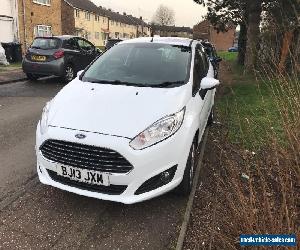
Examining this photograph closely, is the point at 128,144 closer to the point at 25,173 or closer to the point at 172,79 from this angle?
the point at 172,79

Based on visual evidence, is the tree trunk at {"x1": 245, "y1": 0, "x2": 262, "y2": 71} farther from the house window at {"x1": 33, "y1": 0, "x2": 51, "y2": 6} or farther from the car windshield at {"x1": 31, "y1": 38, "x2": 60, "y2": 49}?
the house window at {"x1": 33, "y1": 0, "x2": 51, "y2": 6}

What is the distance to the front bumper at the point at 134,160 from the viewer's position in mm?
3490

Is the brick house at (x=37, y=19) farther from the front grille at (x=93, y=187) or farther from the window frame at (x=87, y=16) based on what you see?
the window frame at (x=87, y=16)

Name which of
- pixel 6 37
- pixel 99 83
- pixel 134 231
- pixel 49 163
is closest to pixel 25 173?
pixel 49 163

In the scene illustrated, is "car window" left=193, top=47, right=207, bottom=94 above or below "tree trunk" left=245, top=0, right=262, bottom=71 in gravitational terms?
below

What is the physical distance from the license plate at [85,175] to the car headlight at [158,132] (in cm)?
44

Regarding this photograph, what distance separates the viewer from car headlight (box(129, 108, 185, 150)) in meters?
3.55

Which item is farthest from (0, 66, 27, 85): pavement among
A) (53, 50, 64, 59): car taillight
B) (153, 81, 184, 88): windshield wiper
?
(153, 81, 184, 88): windshield wiper

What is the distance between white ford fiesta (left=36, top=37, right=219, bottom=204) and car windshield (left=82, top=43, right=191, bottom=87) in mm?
157

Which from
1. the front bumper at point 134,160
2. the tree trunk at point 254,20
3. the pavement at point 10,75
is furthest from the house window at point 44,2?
the front bumper at point 134,160

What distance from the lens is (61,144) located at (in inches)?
143

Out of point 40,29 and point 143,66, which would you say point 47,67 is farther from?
point 40,29

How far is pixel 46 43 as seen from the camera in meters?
12.9

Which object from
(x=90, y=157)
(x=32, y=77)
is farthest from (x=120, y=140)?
(x=32, y=77)
